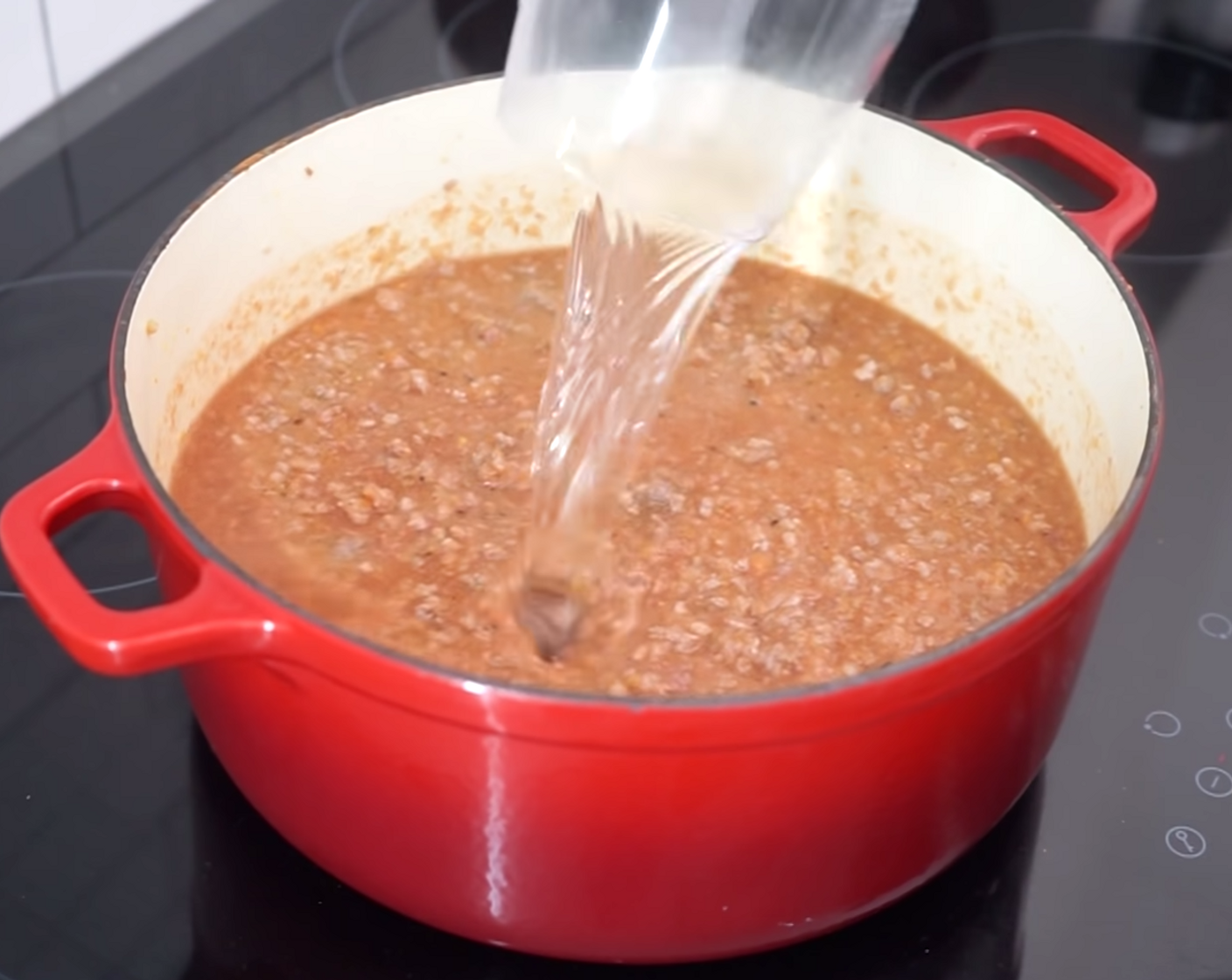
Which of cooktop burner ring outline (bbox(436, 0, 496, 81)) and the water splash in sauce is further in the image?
cooktop burner ring outline (bbox(436, 0, 496, 81))

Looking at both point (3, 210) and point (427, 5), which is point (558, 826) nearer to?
point (3, 210)

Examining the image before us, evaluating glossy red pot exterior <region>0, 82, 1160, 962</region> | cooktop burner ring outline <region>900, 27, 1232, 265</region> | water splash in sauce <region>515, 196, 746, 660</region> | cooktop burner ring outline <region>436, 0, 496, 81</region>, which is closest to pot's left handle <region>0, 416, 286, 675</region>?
glossy red pot exterior <region>0, 82, 1160, 962</region>

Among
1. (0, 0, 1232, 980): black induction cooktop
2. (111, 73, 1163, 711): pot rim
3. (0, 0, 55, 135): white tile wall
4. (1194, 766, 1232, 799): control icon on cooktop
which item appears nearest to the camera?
(111, 73, 1163, 711): pot rim

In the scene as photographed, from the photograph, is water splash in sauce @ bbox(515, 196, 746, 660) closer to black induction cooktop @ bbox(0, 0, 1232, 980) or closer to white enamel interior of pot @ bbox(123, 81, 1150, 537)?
white enamel interior of pot @ bbox(123, 81, 1150, 537)

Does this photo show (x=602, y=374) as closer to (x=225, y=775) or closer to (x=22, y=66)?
(x=225, y=775)

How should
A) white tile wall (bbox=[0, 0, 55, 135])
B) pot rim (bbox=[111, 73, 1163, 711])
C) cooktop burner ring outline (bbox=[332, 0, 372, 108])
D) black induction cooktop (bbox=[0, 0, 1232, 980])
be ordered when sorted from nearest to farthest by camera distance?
pot rim (bbox=[111, 73, 1163, 711]) → black induction cooktop (bbox=[0, 0, 1232, 980]) → white tile wall (bbox=[0, 0, 55, 135]) → cooktop burner ring outline (bbox=[332, 0, 372, 108])

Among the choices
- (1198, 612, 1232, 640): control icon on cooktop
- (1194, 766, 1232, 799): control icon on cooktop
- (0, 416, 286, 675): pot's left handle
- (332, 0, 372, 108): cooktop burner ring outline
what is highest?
(0, 416, 286, 675): pot's left handle

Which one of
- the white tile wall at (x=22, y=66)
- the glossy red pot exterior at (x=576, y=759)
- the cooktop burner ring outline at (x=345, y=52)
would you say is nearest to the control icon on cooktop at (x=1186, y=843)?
the glossy red pot exterior at (x=576, y=759)

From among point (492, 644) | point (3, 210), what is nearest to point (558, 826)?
point (492, 644)
